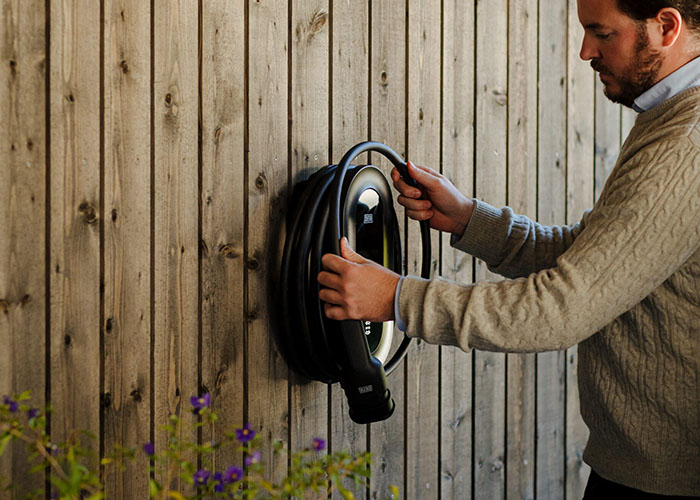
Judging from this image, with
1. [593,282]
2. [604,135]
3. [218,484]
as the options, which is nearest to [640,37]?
[593,282]

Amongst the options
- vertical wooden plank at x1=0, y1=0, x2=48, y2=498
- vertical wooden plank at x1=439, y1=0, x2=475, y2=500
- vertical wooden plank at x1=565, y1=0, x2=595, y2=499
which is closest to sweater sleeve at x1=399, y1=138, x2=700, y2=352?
vertical wooden plank at x1=0, y1=0, x2=48, y2=498

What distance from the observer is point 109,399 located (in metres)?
1.38

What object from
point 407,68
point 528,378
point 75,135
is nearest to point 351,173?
point 407,68

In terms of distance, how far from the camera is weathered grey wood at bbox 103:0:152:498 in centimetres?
136

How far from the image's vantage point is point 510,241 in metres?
1.71

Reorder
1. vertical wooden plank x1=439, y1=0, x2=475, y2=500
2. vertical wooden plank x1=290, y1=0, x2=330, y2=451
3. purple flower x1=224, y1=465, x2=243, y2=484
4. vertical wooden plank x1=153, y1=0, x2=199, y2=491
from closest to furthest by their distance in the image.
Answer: purple flower x1=224, y1=465, x2=243, y2=484, vertical wooden plank x1=153, y1=0, x2=199, y2=491, vertical wooden plank x1=290, y1=0, x2=330, y2=451, vertical wooden plank x1=439, y1=0, x2=475, y2=500

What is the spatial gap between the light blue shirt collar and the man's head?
0.01 metres

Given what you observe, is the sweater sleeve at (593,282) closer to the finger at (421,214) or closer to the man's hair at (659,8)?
the man's hair at (659,8)

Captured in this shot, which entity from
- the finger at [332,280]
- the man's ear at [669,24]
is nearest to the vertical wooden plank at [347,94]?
the finger at [332,280]

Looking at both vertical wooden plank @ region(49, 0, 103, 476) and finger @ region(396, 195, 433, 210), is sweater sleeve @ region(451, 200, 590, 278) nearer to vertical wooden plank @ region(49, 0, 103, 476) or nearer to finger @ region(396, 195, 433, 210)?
finger @ region(396, 195, 433, 210)

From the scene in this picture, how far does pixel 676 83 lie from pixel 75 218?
3.75ft

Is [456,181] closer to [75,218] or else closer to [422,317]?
[422,317]

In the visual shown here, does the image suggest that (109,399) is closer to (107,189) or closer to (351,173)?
(107,189)

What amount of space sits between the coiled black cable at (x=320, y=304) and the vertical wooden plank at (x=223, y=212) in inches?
4.4
